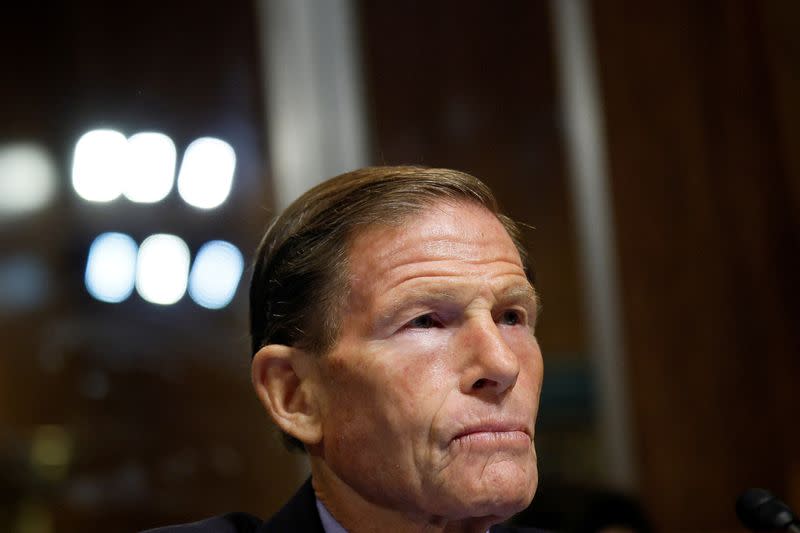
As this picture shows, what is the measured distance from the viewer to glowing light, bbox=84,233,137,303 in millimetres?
3529

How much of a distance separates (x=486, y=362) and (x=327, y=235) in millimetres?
353

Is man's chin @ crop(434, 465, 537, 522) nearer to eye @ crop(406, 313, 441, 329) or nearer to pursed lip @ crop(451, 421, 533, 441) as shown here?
pursed lip @ crop(451, 421, 533, 441)

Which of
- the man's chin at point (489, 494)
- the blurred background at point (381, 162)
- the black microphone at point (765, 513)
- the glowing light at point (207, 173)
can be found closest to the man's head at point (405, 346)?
the man's chin at point (489, 494)

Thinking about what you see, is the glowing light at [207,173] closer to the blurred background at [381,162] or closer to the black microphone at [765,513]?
the blurred background at [381,162]

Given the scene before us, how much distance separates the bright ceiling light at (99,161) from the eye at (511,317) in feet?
8.02

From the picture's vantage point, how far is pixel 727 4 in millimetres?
3893

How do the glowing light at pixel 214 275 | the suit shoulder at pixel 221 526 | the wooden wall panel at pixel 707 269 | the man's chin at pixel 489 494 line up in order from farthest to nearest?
the wooden wall panel at pixel 707 269 < the glowing light at pixel 214 275 < the suit shoulder at pixel 221 526 < the man's chin at pixel 489 494

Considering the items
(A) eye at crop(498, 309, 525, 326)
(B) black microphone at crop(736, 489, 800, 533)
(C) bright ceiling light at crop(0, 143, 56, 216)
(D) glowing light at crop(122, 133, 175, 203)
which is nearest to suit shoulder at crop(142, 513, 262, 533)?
(A) eye at crop(498, 309, 525, 326)

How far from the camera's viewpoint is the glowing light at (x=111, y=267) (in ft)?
11.6

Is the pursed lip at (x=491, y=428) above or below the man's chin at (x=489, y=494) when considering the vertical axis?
above

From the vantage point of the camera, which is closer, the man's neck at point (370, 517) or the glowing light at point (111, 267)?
the man's neck at point (370, 517)

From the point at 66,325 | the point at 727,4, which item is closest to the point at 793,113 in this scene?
the point at 727,4

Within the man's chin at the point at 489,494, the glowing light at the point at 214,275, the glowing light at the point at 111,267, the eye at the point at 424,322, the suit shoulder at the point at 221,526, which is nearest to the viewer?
the man's chin at the point at 489,494

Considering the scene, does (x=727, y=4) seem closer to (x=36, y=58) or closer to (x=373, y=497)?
(x=36, y=58)
